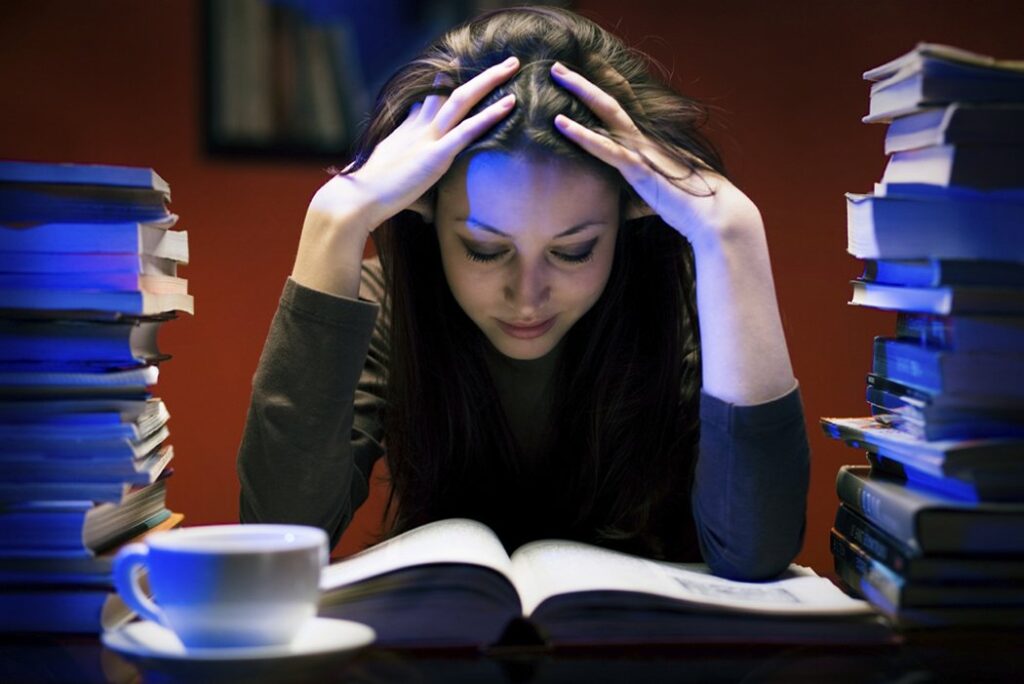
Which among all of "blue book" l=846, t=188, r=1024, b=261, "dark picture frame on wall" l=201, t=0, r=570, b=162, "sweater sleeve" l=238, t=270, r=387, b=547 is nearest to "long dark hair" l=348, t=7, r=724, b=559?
"sweater sleeve" l=238, t=270, r=387, b=547

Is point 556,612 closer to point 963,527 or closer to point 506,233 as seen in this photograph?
point 963,527

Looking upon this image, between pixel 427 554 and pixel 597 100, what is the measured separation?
594 millimetres

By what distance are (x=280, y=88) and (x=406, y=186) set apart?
5.68ft

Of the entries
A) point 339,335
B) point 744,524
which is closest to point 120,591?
point 339,335

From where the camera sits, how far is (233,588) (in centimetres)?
68

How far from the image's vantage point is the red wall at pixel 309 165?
2754mm

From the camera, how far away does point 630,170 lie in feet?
3.87

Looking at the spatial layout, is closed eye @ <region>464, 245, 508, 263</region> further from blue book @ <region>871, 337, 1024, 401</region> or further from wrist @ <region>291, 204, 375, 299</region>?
blue book @ <region>871, 337, 1024, 401</region>

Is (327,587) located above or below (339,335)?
below

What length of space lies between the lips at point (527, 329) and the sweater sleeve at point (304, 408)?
0.22m

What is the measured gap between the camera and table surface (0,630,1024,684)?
2.34 feet

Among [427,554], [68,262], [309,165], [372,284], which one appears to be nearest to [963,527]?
[427,554]

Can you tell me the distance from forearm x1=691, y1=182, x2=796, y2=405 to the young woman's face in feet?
0.48

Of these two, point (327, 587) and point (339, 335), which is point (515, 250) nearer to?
point (339, 335)
